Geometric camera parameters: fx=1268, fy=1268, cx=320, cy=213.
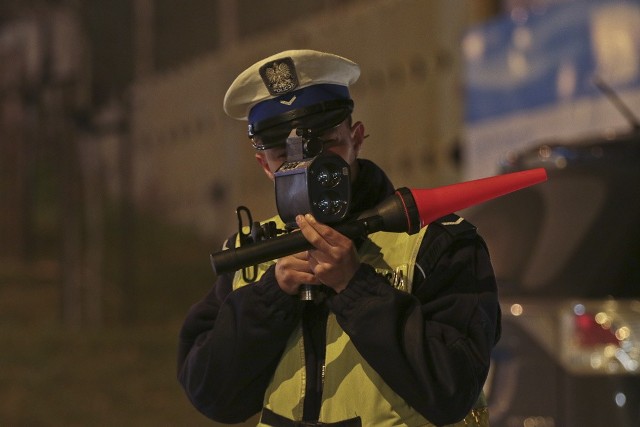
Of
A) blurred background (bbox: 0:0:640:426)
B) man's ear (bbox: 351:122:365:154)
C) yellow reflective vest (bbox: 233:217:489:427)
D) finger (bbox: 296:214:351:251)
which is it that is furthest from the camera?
blurred background (bbox: 0:0:640:426)

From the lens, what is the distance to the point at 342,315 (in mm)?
2396

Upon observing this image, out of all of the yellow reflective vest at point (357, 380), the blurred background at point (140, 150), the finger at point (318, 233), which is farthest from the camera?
the blurred background at point (140, 150)

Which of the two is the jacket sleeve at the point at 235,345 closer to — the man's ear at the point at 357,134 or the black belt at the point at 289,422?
the black belt at the point at 289,422

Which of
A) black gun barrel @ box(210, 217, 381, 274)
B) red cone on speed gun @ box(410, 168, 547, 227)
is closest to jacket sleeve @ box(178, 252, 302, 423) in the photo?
black gun barrel @ box(210, 217, 381, 274)

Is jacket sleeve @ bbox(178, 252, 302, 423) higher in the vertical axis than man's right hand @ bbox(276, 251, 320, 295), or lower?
lower

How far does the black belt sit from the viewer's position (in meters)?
2.46

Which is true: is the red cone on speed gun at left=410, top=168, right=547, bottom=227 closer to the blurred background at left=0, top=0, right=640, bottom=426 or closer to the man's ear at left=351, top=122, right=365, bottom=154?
the man's ear at left=351, top=122, right=365, bottom=154

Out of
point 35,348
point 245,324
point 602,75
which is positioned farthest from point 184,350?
point 35,348

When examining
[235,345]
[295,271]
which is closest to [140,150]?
[235,345]

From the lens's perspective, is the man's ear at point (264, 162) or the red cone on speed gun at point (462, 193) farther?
the man's ear at point (264, 162)

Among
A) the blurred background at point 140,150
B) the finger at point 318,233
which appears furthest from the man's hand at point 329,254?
the blurred background at point 140,150

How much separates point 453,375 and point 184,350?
66cm

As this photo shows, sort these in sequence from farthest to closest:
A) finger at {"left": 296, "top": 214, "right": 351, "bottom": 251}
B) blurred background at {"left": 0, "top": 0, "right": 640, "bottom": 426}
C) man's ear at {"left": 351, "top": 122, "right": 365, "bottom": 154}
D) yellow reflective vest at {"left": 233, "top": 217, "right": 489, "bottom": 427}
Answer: blurred background at {"left": 0, "top": 0, "right": 640, "bottom": 426} → man's ear at {"left": 351, "top": 122, "right": 365, "bottom": 154} → yellow reflective vest at {"left": 233, "top": 217, "right": 489, "bottom": 427} → finger at {"left": 296, "top": 214, "right": 351, "bottom": 251}

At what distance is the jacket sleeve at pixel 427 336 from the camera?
7.71ft
